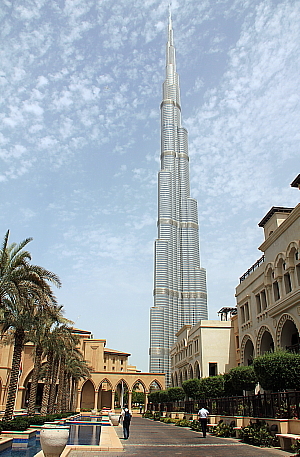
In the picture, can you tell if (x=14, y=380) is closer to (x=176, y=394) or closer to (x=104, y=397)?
(x=176, y=394)

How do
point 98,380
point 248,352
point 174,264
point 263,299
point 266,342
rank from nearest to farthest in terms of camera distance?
1. point 266,342
2. point 263,299
3. point 248,352
4. point 98,380
5. point 174,264

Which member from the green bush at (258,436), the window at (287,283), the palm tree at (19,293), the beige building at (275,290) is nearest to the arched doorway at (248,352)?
the beige building at (275,290)

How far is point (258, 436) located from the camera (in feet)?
56.2

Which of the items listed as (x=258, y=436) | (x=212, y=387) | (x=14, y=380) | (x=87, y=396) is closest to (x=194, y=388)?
(x=212, y=387)

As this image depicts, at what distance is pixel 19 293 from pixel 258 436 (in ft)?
44.0

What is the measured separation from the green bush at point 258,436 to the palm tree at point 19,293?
12.8 m

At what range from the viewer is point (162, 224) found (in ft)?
553

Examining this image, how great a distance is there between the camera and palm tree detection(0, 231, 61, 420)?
20688 millimetres

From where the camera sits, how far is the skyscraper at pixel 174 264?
157 metres

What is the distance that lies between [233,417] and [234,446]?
299 inches

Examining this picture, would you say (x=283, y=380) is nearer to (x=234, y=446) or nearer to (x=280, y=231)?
(x=234, y=446)

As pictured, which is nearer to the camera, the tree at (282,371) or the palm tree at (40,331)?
the tree at (282,371)

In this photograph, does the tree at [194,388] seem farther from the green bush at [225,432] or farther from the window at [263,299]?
the green bush at [225,432]

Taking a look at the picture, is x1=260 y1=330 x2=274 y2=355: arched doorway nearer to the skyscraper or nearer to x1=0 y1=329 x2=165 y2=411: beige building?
x1=0 y1=329 x2=165 y2=411: beige building
